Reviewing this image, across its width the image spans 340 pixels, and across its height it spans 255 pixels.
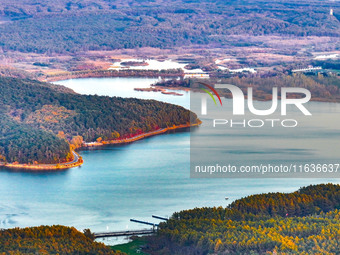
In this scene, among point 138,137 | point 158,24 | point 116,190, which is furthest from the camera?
point 158,24

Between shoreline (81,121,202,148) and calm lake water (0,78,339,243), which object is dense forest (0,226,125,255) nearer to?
calm lake water (0,78,339,243)

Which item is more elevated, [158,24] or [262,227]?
[158,24]

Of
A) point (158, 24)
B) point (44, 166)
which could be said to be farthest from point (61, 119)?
point (158, 24)

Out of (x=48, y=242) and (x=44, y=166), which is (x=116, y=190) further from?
(x=48, y=242)

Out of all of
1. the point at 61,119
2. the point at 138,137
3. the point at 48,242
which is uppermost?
the point at 61,119

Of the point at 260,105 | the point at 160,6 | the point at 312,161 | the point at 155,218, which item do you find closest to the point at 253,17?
the point at 160,6

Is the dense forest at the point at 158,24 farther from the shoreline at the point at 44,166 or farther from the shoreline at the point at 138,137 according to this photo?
the shoreline at the point at 44,166
